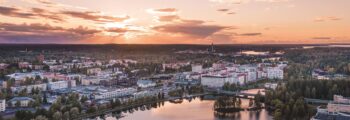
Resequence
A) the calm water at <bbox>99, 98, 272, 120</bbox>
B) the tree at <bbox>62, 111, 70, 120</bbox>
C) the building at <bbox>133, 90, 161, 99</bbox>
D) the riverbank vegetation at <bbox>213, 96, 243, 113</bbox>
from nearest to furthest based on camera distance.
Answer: the tree at <bbox>62, 111, 70, 120</bbox> → the calm water at <bbox>99, 98, 272, 120</bbox> → the riverbank vegetation at <bbox>213, 96, 243, 113</bbox> → the building at <bbox>133, 90, 161, 99</bbox>

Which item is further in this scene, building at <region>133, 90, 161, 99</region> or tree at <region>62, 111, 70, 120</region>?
building at <region>133, 90, 161, 99</region>

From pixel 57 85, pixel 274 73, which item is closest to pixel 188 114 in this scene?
pixel 57 85

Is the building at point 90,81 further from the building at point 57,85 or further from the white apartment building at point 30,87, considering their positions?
the white apartment building at point 30,87

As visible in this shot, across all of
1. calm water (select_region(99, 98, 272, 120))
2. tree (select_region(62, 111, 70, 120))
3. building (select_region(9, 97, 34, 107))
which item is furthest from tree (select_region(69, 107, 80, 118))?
building (select_region(9, 97, 34, 107))

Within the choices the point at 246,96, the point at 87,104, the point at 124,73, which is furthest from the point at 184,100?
the point at 124,73

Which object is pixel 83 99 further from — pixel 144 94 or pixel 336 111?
pixel 336 111

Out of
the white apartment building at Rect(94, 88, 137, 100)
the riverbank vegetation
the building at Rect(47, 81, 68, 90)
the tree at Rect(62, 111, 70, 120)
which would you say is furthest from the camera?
the building at Rect(47, 81, 68, 90)

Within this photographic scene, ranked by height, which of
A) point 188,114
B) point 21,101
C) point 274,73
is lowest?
point 188,114

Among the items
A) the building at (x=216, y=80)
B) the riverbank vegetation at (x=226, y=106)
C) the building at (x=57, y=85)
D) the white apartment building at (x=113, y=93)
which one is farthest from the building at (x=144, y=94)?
the building at (x=57, y=85)

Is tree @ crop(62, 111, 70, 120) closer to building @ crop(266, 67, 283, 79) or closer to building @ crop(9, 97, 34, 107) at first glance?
building @ crop(9, 97, 34, 107)
